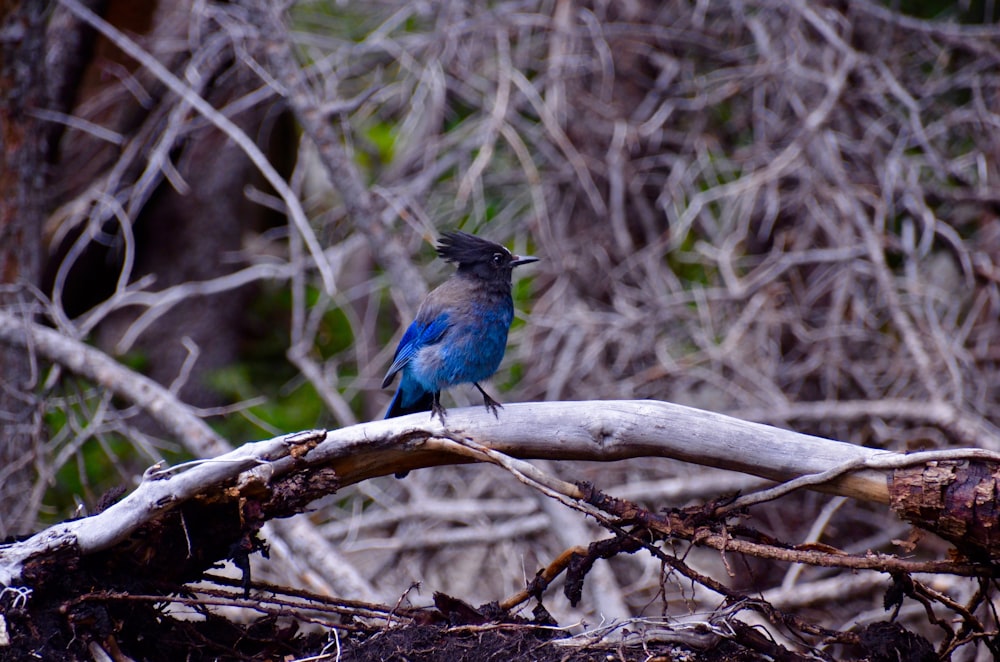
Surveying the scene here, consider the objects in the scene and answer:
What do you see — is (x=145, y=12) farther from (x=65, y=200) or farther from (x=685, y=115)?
(x=685, y=115)

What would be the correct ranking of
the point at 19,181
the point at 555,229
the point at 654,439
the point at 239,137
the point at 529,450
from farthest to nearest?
the point at 555,229, the point at 19,181, the point at 239,137, the point at 529,450, the point at 654,439

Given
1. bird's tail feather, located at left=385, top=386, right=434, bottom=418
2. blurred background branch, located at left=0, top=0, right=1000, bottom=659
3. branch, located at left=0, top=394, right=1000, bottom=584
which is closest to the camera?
branch, located at left=0, top=394, right=1000, bottom=584

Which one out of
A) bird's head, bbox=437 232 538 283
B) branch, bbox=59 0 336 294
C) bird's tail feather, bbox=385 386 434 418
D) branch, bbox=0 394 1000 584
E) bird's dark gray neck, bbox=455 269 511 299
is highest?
branch, bbox=59 0 336 294

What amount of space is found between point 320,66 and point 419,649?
13.4ft

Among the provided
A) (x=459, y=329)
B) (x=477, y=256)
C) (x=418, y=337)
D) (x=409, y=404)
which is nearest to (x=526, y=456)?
(x=459, y=329)

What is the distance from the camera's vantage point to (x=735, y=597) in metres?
2.92

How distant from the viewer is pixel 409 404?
470 cm

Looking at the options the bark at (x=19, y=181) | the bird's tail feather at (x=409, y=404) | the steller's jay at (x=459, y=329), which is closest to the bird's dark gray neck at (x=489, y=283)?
the steller's jay at (x=459, y=329)

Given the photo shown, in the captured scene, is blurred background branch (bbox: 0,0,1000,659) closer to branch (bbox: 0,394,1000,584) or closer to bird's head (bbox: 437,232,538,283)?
bird's head (bbox: 437,232,538,283)

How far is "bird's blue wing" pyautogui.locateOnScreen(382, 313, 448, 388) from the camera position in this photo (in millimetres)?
4500

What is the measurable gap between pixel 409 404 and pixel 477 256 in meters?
0.80

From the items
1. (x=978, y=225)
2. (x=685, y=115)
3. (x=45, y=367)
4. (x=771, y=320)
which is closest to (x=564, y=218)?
(x=685, y=115)

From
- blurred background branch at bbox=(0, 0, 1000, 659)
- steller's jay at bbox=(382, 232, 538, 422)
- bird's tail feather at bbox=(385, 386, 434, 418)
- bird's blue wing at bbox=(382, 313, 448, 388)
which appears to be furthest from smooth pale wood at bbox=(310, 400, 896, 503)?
blurred background branch at bbox=(0, 0, 1000, 659)

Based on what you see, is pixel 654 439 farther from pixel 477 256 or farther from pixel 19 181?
pixel 19 181
